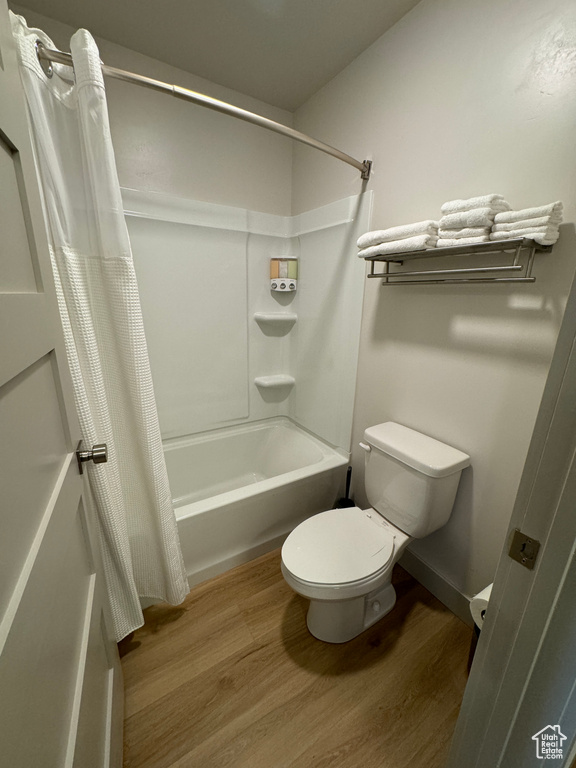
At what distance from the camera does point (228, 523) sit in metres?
1.51

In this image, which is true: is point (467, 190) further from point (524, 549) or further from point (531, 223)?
point (524, 549)

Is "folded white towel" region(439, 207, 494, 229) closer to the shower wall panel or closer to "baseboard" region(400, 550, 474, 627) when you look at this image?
the shower wall panel

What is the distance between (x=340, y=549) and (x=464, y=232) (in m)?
1.23

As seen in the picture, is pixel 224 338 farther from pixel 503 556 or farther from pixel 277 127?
pixel 503 556

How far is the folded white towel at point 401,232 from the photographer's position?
114 cm

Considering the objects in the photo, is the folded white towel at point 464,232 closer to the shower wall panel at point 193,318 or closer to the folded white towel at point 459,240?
the folded white towel at point 459,240

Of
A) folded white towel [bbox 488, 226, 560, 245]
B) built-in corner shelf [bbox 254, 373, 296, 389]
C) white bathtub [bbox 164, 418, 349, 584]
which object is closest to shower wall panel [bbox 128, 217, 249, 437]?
built-in corner shelf [bbox 254, 373, 296, 389]

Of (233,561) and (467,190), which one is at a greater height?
(467,190)

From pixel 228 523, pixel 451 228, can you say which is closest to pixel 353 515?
pixel 228 523

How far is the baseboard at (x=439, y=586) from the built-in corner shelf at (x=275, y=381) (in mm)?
1272

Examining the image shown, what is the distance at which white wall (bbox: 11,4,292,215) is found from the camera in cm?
146

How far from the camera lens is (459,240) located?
1.05 metres

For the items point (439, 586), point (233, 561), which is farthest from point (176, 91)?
point (439, 586)

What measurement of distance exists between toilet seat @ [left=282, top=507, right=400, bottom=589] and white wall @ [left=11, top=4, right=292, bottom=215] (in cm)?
185
